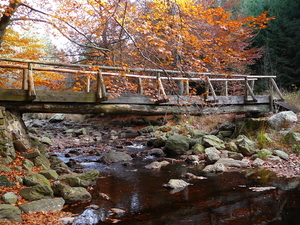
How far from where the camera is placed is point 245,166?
8219mm

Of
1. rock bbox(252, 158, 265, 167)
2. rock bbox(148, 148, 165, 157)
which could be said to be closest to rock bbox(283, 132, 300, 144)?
rock bbox(252, 158, 265, 167)

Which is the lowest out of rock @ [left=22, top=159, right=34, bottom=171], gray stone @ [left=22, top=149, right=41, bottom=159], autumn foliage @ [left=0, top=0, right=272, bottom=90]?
rock @ [left=22, top=159, right=34, bottom=171]

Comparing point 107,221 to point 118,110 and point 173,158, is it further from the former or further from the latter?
point 173,158

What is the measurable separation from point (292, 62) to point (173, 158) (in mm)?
13602

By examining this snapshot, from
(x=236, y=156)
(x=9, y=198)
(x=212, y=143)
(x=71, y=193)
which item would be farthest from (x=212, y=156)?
(x=9, y=198)

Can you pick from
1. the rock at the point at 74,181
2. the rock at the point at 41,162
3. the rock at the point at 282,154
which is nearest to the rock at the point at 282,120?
the rock at the point at 282,154

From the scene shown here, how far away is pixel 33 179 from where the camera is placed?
575 cm

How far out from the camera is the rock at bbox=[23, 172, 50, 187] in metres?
5.66

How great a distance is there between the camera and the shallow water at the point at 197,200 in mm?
4551

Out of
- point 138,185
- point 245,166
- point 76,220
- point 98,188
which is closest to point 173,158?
point 245,166

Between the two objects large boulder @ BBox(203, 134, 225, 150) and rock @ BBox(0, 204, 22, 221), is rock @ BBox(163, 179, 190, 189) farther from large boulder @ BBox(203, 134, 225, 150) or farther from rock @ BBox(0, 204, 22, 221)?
large boulder @ BBox(203, 134, 225, 150)

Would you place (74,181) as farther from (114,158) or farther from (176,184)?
(114,158)

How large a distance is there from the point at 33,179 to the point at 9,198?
3.27 feet

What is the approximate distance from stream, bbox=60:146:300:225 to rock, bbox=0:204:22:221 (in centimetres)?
92
